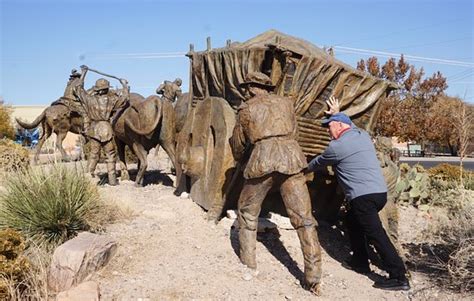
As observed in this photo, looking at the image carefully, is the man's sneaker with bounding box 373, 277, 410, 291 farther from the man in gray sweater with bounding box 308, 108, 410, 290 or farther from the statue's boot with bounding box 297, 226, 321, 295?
the statue's boot with bounding box 297, 226, 321, 295

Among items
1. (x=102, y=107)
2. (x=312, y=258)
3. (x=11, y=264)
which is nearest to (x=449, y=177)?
(x=102, y=107)

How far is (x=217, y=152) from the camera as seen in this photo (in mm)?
6715

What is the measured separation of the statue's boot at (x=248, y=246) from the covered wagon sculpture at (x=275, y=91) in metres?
1.01

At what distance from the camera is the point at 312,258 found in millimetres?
4844

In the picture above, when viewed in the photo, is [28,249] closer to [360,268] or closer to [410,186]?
[360,268]

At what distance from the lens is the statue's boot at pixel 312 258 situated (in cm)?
485

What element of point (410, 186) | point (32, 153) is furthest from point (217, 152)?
point (32, 153)

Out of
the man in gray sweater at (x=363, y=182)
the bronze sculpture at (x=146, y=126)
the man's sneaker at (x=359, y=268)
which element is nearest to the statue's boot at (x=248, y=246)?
the man in gray sweater at (x=363, y=182)

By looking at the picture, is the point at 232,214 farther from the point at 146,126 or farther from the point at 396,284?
the point at 146,126

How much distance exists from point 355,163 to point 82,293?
2837 mm

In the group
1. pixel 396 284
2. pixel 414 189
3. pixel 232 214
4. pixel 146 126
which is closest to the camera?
pixel 396 284

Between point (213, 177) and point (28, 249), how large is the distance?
242cm

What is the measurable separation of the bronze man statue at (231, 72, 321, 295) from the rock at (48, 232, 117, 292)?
4.72ft

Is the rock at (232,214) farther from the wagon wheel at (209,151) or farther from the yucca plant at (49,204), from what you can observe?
the yucca plant at (49,204)
